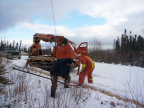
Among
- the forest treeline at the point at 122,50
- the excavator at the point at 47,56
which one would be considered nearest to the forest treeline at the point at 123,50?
the forest treeline at the point at 122,50

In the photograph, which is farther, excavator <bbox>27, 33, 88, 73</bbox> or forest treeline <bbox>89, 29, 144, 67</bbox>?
forest treeline <bbox>89, 29, 144, 67</bbox>

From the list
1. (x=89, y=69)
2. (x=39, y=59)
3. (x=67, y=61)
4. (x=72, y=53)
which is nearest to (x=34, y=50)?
(x=39, y=59)

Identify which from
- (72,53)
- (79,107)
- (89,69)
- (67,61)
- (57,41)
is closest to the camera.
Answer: (79,107)

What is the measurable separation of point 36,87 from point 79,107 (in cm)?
195

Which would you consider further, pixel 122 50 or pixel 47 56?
pixel 122 50

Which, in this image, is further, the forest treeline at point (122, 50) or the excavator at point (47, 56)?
the forest treeline at point (122, 50)

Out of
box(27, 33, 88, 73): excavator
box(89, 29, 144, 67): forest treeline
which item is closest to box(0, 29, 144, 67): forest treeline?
box(89, 29, 144, 67): forest treeline

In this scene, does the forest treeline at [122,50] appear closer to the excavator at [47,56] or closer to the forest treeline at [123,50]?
the forest treeline at [123,50]

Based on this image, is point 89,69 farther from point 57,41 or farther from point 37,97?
point 57,41

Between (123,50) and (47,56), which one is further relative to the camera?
(123,50)

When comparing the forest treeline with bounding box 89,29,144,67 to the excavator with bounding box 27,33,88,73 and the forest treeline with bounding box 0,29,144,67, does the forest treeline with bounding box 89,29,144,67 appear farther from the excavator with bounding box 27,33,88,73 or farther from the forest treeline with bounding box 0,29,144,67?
the excavator with bounding box 27,33,88,73

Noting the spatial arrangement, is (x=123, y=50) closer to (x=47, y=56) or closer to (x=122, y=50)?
(x=122, y=50)

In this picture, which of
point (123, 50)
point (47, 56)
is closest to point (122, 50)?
point (123, 50)

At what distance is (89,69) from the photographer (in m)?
5.30
